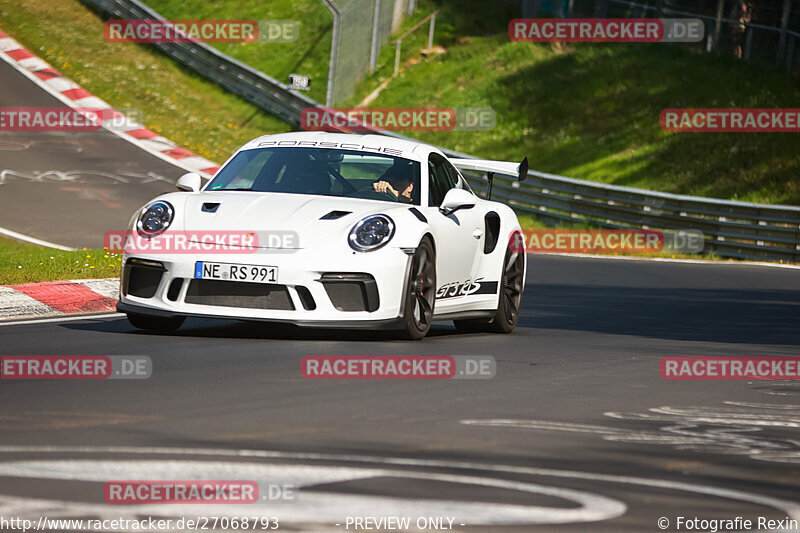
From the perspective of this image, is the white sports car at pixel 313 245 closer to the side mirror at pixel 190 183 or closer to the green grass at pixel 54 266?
the side mirror at pixel 190 183

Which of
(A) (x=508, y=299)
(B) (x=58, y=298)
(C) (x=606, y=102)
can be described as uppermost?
(C) (x=606, y=102)

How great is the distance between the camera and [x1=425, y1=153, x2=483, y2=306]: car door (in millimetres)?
9523

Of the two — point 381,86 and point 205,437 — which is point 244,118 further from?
point 205,437

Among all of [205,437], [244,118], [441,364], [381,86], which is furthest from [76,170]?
[205,437]

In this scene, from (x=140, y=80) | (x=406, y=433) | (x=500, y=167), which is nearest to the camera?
(x=406, y=433)

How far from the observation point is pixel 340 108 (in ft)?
115

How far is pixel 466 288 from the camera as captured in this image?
33.3ft

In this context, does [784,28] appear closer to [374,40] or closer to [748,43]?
[748,43]

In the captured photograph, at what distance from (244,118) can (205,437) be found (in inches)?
1207
